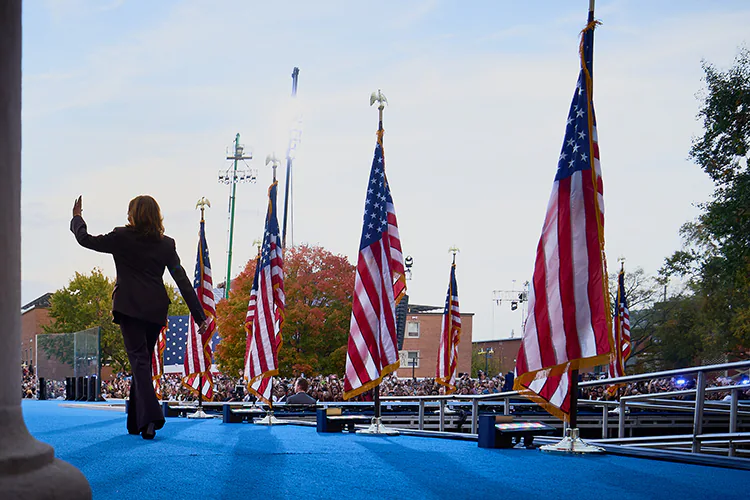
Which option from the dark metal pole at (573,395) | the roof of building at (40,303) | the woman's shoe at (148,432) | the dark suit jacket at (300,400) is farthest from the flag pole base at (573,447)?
the roof of building at (40,303)

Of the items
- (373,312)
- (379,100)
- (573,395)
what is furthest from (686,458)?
(379,100)

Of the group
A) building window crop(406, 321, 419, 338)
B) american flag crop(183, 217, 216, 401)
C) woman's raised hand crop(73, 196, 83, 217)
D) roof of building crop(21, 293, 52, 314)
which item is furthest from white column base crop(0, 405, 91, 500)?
roof of building crop(21, 293, 52, 314)

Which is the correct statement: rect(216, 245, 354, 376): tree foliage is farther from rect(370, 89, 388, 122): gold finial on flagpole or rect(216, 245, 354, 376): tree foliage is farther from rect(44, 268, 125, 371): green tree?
rect(44, 268, 125, 371): green tree

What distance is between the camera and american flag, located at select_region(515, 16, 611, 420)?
809 centimetres

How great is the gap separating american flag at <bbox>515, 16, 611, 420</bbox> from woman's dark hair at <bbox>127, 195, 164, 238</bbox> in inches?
145

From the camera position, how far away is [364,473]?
17.2 feet

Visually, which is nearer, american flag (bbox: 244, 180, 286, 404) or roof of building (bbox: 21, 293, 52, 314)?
american flag (bbox: 244, 180, 286, 404)

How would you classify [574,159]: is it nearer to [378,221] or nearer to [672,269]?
[378,221]

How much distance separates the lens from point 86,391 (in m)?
37.2

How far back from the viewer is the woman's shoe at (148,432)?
7.53m

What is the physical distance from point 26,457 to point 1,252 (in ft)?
1.73

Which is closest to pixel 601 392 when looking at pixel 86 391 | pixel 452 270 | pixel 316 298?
pixel 452 270

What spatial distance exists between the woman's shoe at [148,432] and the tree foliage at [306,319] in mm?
27634

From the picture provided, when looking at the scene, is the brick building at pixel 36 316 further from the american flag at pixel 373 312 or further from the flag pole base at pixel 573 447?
the flag pole base at pixel 573 447
